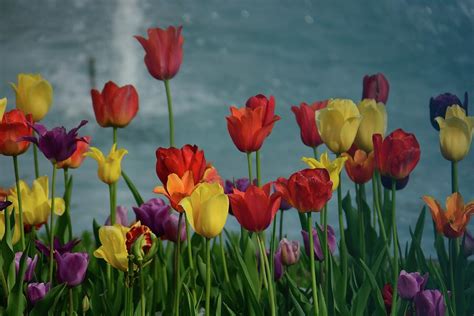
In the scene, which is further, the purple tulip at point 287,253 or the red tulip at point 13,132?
the purple tulip at point 287,253

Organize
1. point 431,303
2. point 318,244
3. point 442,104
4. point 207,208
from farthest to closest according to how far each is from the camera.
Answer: point 442,104, point 318,244, point 431,303, point 207,208

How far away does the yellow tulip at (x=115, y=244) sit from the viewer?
1.43 m

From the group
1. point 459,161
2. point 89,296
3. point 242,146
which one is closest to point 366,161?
point 459,161

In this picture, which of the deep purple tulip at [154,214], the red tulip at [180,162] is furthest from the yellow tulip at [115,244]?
the deep purple tulip at [154,214]

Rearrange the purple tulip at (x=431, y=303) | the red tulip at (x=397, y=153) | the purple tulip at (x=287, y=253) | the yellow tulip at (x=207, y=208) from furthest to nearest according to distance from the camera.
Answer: the purple tulip at (x=287, y=253), the red tulip at (x=397, y=153), the purple tulip at (x=431, y=303), the yellow tulip at (x=207, y=208)

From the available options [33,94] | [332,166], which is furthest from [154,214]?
[33,94]

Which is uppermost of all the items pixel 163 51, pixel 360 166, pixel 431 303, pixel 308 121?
pixel 163 51

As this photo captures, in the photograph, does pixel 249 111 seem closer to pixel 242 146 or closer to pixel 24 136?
pixel 242 146

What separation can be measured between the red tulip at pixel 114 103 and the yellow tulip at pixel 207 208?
564 millimetres

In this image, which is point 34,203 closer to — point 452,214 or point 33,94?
point 33,94

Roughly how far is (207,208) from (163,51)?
68 centimetres

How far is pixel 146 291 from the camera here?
1.86 metres

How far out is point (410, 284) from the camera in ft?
5.03

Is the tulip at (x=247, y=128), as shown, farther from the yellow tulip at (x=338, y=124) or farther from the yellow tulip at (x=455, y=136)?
the yellow tulip at (x=455, y=136)
